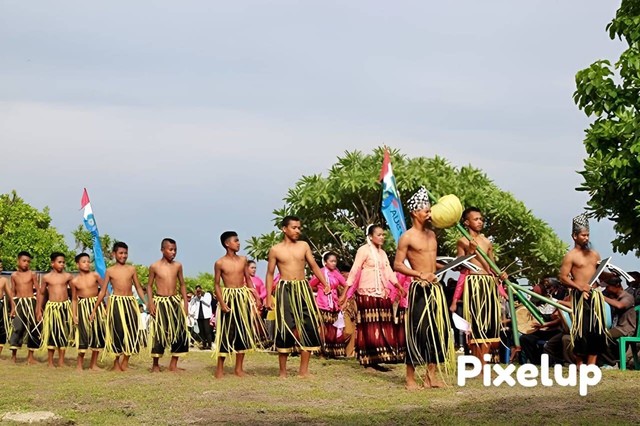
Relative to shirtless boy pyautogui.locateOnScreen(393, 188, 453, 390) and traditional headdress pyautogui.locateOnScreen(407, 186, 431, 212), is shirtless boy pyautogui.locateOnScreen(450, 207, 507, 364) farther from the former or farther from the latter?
traditional headdress pyautogui.locateOnScreen(407, 186, 431, 212)

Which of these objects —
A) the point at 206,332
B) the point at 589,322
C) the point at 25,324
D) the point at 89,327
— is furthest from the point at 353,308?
the point at 206,332

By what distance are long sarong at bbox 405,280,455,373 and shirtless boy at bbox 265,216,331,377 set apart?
62.2 inches

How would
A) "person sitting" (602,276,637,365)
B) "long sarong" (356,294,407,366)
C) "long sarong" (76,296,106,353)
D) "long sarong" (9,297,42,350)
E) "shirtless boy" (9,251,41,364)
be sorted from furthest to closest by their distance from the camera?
1. "shirtless boy" (9,251,41,364)
2. "long sarong" (9,297,42,350)
3. "long sarong" (76,296,106,353)
4. "long sarong" (356,294,407,366)
5. "person sitting" (602,276,637,365)

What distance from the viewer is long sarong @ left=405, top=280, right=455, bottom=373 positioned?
353 inches

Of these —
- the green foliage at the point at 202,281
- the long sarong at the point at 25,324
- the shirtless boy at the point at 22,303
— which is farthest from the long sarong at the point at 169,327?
the green foliage at the point at 202,281

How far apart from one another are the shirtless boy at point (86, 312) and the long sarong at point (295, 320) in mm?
3233

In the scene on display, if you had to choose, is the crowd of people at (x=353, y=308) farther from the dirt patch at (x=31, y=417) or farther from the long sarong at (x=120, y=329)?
the dirt patch at (x=31, y=417)

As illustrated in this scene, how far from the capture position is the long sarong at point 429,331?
8.98m

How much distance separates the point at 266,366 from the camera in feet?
41.3

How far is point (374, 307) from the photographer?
11352 mm

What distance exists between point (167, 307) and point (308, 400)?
369 centimetres

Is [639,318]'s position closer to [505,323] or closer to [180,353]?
[505,323]

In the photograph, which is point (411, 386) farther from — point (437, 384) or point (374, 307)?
point (374, 307)

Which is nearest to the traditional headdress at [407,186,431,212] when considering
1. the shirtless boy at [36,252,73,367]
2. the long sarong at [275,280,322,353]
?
the long sarong at [275,280,322,353]
